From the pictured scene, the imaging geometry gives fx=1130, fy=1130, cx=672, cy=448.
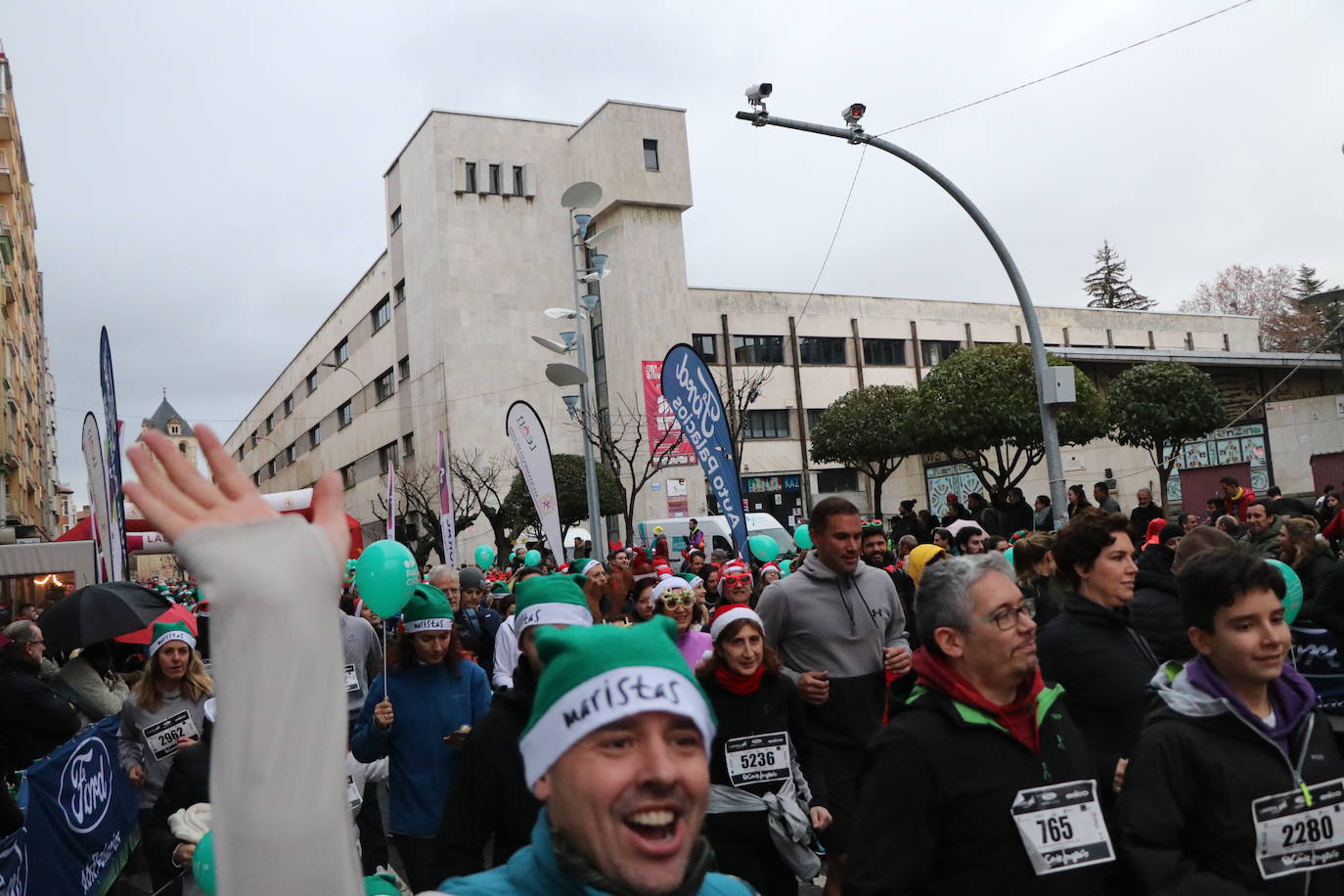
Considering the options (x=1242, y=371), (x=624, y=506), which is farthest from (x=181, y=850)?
(x=1242, y=371)

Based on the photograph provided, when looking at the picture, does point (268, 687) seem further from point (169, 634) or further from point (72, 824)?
point (72, 824)

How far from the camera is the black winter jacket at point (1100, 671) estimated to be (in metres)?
3.95

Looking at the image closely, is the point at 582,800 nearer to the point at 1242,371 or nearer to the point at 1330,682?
the point at 1330,682

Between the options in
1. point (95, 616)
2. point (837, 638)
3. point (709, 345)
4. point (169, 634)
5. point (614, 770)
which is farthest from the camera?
point (709, 345)

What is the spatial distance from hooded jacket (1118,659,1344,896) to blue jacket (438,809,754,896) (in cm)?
145

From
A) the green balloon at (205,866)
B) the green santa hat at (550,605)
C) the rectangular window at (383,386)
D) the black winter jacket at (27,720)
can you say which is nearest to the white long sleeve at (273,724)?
the green balloon at (205,866)

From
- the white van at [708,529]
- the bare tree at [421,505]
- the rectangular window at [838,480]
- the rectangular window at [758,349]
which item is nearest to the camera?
the white van at [708,529]

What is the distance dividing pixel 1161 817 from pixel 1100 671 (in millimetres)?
1205

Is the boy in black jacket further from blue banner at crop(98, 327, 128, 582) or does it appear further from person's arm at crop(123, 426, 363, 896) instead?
blue banner at crop(98, 327, 128, 582)

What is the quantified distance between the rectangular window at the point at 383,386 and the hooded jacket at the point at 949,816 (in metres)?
53.7

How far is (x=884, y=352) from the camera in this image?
55688 millimetres

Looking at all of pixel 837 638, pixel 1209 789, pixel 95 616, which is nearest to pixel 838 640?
pixel 837 638

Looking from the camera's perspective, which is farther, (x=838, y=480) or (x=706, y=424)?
(x=838, y=480)

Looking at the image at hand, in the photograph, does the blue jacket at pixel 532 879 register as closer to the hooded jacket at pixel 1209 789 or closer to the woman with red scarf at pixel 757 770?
the hooded jacket at pixel 1209 789
